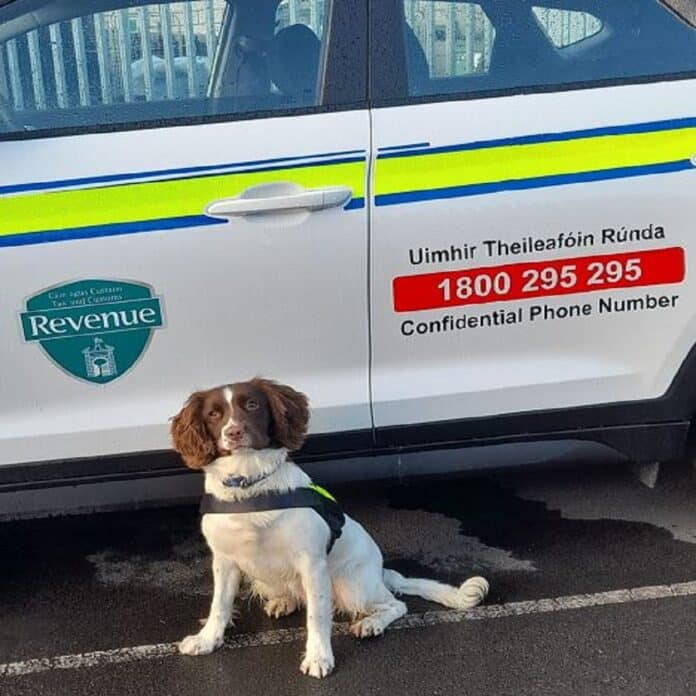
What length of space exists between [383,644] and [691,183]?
1.54 m

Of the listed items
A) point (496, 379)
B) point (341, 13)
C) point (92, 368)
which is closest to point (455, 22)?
point (341, 13)

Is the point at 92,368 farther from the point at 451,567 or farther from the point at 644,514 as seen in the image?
the point at 644,514

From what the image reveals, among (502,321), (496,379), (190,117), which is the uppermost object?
(190,117)

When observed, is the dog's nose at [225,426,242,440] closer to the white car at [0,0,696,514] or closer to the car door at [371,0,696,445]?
the white car at [0,0,696,514]

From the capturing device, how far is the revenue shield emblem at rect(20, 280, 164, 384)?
257cm

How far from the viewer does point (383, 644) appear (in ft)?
8.86

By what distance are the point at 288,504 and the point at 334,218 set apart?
773 millimetres

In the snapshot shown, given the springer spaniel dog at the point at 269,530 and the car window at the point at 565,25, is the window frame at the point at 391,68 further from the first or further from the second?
the springer spaniel dog at the point at 269,530

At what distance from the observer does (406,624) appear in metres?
2.79

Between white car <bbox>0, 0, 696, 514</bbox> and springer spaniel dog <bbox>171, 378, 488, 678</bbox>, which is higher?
white car <bbox>0, 0, 696, 514</bbox>

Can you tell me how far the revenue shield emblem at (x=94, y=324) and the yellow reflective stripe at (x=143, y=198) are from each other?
0.17 meters

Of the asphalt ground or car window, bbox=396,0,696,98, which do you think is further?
car window, bbox=396,0,696,98

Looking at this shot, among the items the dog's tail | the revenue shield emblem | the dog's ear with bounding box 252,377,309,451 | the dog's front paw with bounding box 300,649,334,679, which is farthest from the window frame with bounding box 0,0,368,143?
the dog's front paw with bounding box 300,649,334,679

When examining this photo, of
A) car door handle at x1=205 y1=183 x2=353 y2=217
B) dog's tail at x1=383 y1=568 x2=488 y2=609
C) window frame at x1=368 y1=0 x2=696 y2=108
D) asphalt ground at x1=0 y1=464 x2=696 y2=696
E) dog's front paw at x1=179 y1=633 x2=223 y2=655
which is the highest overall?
window frame at x1=368 y1=0 x2=696 y2=108
